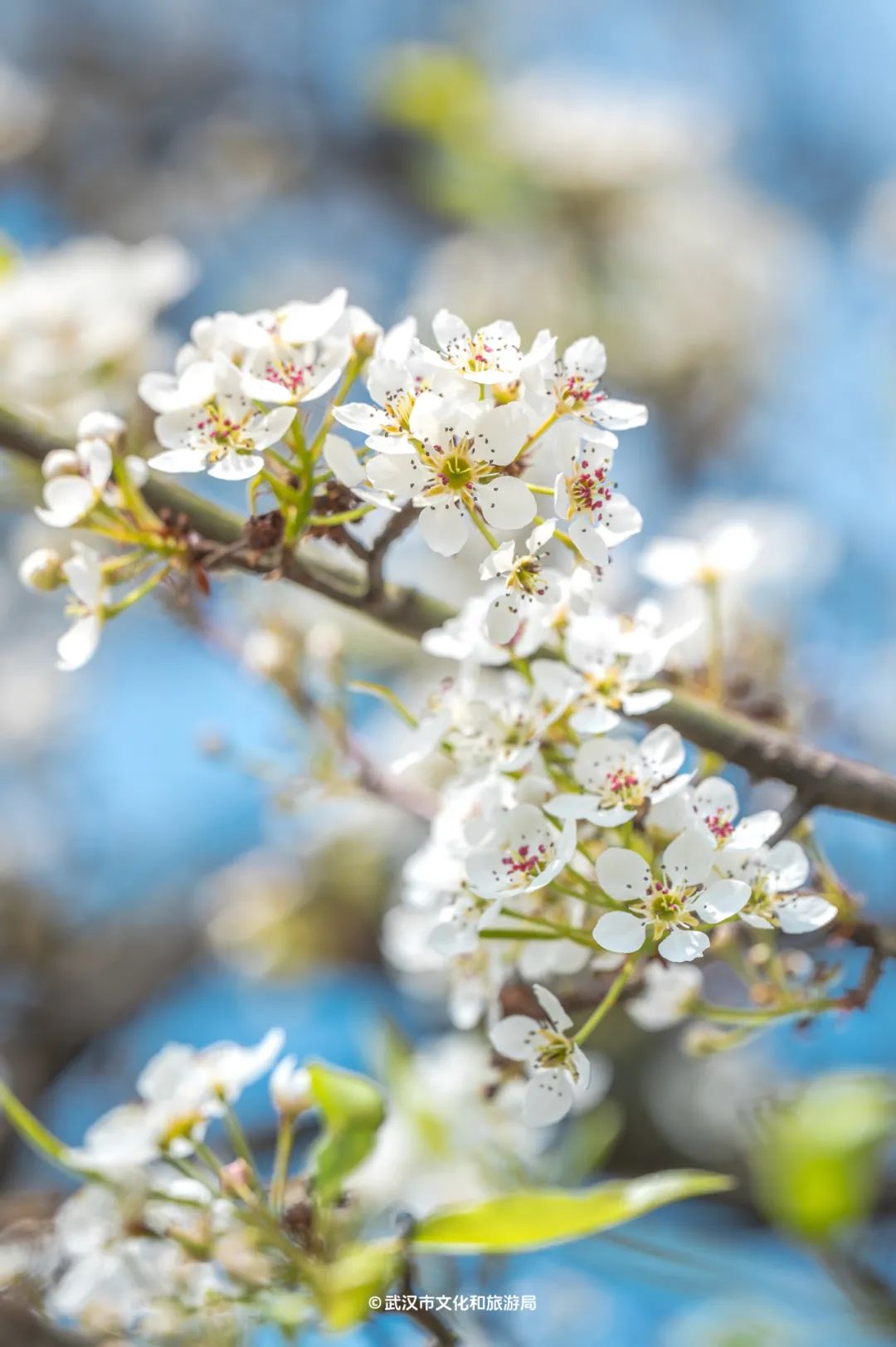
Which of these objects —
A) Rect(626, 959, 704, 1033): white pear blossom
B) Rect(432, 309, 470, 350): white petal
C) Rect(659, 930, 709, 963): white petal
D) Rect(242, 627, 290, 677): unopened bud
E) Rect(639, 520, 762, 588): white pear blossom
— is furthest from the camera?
Rect(242, 627, 290, 677): unopened bud

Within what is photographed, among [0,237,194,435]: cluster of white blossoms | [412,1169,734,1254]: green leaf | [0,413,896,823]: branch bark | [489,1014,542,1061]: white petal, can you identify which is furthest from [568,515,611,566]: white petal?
[0,237,194,435]: cluster of white blossoms

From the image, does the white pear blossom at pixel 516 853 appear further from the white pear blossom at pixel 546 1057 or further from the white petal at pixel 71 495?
the white petal at pixel 71 495

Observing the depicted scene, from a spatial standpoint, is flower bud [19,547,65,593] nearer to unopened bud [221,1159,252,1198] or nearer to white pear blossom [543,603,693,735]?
white pear blossom [543,603,693,735]

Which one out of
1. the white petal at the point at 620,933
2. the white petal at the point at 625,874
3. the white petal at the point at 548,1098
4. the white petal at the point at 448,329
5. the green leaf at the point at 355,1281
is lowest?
the green leaf at the point at 355,1281

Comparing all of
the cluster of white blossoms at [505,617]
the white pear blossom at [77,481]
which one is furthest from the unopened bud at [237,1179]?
the white pear blossom at [77,481]

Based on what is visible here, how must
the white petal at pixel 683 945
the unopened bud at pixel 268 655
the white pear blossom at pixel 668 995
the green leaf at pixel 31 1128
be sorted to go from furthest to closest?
1. the unopened bud at pixel 268 655
2. the white pear blossom at pixel 668 995
3. the green leaf at pixel 31 1128
4. the white petal at pixel 683 945
